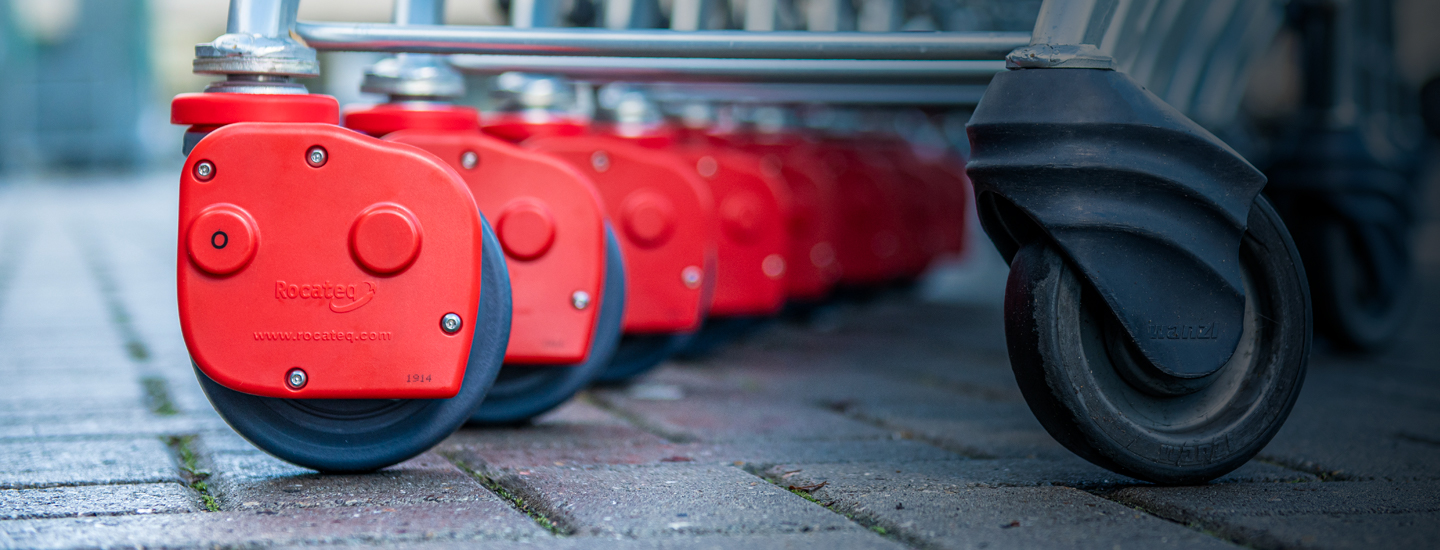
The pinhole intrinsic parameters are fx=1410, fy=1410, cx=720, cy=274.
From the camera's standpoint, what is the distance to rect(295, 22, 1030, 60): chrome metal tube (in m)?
1.93

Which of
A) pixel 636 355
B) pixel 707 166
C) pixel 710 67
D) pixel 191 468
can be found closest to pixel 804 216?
pixel 707 166

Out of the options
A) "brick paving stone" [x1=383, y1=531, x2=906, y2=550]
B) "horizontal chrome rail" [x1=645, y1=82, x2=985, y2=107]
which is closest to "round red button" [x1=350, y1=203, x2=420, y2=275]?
"brick paving stone" [x1=383, y1=531, x2=906, y2=550]

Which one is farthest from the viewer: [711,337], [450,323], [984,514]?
[711,337]

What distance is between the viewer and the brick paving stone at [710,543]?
1.43 m

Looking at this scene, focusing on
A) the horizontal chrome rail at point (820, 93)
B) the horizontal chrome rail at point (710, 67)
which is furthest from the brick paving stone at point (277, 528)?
the horizontal chrome rail at point (820, 93)

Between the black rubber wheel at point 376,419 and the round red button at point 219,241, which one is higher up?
the round red button at point 219,241

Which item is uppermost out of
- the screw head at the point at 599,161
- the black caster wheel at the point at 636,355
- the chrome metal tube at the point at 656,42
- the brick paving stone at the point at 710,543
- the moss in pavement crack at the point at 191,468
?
the chrome metal tube at the point at 656,42

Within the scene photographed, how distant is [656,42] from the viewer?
1.99 meters

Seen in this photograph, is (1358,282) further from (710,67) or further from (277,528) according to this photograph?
(277,528)

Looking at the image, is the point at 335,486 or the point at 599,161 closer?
the point at 335,486

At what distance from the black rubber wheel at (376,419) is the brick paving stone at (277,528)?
0.52 feet

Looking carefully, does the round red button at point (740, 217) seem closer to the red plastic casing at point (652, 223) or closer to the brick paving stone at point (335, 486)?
the red plastic casing at point (652, 223)

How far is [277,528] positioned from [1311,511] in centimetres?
115

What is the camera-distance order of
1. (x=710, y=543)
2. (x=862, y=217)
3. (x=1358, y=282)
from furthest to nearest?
Answer: (x=862, y=217) < (x=1358, y=282) < (x=710, y=543)
